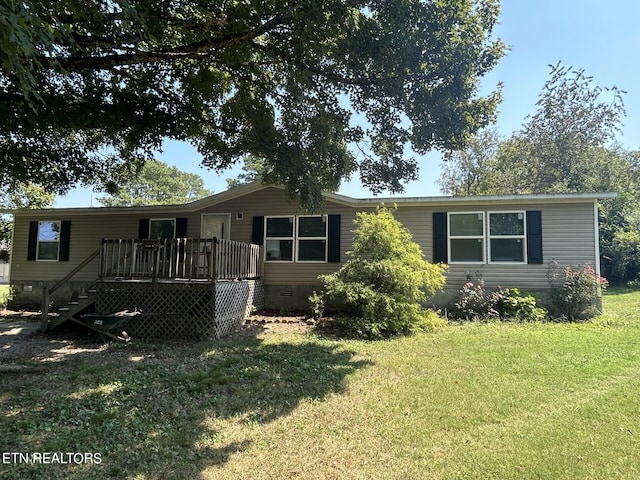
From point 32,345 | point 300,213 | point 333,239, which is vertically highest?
point 300,213

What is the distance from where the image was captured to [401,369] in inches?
214

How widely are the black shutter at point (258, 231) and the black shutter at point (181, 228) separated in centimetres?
228

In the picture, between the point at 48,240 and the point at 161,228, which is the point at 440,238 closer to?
the point at 161,228

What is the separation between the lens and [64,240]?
499 inches

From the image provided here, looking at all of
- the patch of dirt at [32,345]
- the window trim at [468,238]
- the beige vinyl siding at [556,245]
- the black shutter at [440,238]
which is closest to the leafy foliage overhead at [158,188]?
the patch of dirt at [32,345]

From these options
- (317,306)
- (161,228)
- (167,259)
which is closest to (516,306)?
(317,306)

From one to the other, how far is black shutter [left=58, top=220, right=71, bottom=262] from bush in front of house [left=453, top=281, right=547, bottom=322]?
40.4 ft

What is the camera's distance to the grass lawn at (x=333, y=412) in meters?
2.96

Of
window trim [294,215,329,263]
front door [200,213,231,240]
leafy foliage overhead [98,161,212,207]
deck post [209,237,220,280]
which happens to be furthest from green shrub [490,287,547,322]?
leafy foliage overhead [98,161,212,207]

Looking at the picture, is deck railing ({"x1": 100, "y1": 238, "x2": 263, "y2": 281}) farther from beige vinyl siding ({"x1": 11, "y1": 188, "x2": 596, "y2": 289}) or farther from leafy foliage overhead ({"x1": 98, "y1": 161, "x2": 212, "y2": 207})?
leafy foliage overhead ({"x1": 98, "y1": 161, "x2": 212, "y2": 207})

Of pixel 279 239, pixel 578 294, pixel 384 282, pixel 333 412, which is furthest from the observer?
pixel 279 239

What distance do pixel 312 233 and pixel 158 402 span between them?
24.6ft

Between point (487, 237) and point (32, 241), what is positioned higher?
point (487, 237)

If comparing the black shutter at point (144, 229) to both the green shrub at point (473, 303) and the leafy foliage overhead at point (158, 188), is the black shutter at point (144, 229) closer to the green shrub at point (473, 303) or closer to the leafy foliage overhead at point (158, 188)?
the green shrub at point (473, 303)
